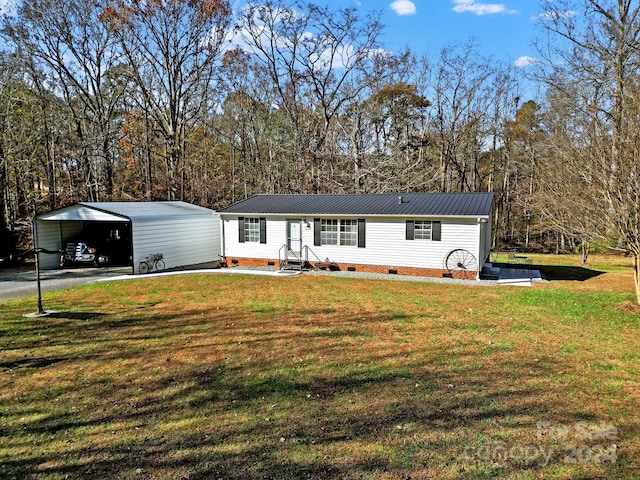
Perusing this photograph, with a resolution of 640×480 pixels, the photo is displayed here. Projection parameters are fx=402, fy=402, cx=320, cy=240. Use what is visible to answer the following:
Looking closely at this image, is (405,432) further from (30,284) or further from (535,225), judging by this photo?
(535,225)

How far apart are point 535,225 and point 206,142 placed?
82.0 ft

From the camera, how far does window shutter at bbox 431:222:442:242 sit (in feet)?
45.2

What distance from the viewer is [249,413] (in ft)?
14.9

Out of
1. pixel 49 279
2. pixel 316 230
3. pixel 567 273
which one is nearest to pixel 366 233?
pixel 316 230

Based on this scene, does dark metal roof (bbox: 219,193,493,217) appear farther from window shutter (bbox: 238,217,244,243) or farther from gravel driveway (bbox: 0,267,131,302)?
gravel driveway (bbox: 0,267,131,302)

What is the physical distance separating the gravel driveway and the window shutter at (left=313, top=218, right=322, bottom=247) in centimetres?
731

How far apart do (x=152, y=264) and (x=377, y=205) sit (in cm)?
908

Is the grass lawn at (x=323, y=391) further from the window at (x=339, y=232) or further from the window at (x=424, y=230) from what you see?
the window at (x=339, y=232)

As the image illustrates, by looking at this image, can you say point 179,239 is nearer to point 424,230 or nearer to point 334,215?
point 334,215

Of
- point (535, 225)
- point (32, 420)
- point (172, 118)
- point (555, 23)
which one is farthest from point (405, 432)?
point (535, 225)

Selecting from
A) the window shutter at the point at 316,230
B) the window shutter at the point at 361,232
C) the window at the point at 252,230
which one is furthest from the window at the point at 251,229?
the window shutter at the point at 361,232

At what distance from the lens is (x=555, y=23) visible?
18.0 meters

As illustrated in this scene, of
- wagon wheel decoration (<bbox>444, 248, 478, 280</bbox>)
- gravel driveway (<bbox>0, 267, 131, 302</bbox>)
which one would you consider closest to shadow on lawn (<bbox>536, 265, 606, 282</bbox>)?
wagon wheel decoration (<bbox>444, 248, 478, 280</bbox>)

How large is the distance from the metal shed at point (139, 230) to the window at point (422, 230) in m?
8.51
